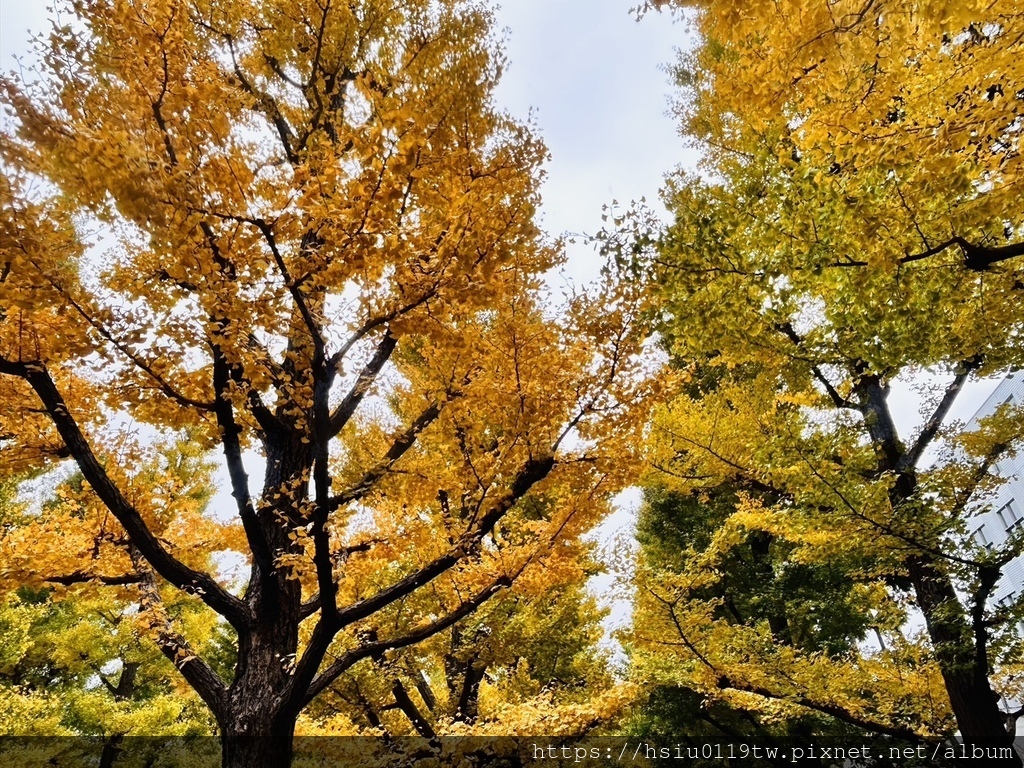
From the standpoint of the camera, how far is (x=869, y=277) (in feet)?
9.67

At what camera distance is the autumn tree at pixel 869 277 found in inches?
97.7

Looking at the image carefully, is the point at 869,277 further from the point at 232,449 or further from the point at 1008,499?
the point at 1008,499

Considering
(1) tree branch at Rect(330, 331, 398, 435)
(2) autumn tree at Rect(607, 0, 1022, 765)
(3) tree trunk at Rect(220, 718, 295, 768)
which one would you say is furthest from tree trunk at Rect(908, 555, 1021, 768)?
(3) tree trunk at Rect(220, 718, 295, 768)

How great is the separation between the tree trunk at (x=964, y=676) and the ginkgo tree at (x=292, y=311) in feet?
9.98

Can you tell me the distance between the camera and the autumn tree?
2480 millimetres

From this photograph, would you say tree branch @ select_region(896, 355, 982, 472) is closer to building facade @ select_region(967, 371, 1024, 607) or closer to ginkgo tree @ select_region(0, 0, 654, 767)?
ginkgo tree @ select_region(0, 0, 654, 767)

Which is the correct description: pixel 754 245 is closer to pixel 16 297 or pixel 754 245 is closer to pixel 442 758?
pixel 16 297

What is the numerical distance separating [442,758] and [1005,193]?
18.8ft

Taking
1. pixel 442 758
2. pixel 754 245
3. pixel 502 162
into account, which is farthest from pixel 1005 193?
pixel 442 758

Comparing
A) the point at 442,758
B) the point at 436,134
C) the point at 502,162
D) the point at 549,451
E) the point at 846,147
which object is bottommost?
the point at 442,758

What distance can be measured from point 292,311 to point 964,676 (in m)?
5.90

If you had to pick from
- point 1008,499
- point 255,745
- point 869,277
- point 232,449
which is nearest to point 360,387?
point 232,449

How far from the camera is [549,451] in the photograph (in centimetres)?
334

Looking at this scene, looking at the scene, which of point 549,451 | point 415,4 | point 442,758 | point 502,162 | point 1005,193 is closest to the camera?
point 1005,193
